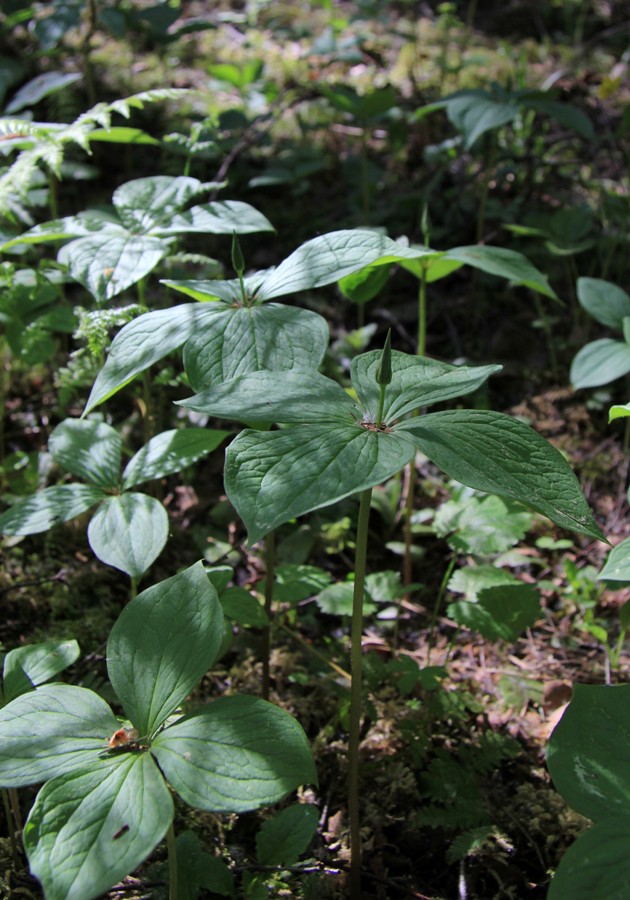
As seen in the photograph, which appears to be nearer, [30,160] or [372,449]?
[372,449]

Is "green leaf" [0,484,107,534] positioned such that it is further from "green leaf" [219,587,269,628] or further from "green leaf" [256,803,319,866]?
"green leaf" [256,803,319,866]

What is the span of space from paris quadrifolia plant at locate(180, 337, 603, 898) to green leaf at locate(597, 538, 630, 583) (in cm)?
29

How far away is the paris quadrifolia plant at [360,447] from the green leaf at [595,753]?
0.32 meters

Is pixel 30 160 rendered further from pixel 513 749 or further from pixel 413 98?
pixel 413 98

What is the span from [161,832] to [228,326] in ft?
3.10

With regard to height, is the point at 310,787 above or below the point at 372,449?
below

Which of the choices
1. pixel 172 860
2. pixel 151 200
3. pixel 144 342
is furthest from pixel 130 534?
pixel 151 200

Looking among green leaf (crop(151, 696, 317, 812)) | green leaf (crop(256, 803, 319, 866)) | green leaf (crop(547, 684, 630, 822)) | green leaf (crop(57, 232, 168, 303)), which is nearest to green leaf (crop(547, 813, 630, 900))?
green leaf (crop(547, 684, 630, 822))

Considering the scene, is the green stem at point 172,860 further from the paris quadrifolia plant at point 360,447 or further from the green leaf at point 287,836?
the paris quadrifolia plant at point 360,447

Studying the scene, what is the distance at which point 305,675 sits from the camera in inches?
78.1

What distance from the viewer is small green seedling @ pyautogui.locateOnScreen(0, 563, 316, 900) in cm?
101

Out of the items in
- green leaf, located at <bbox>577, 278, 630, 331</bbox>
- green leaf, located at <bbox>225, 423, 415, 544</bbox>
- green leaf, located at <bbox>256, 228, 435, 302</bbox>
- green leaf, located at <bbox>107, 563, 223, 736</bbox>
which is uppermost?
green leaf, located at <bbox>256, 228, 435, 302</bbox>

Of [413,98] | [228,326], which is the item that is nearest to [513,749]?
[228,326]

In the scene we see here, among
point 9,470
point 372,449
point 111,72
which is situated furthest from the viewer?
point 111,72
